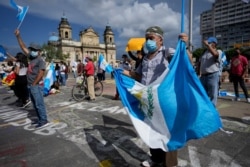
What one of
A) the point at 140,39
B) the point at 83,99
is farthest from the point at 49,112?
the point at 140,39

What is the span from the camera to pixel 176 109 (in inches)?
96.3

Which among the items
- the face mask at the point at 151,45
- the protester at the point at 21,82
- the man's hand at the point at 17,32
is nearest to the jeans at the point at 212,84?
the face mask at the point at 151,45

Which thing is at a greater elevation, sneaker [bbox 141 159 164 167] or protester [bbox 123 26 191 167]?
protester [bbox 123 26 191 167]

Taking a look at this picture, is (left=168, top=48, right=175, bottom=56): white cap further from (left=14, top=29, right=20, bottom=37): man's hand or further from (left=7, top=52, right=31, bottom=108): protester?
(left=7, top=52, right=31, bottom=108): protester

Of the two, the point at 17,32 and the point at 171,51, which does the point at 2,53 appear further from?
the point at 171,51

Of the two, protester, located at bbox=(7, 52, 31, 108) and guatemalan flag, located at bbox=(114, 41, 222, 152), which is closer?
guatemalan flag, located at bbox=(114, 41, 222, 152)

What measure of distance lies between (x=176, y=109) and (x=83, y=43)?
3719 inches

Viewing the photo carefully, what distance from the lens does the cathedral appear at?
286 ft

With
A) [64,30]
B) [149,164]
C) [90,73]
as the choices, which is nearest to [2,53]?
[90,73]

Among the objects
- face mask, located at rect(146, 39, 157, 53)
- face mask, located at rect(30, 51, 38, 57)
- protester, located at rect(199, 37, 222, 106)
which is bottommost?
protester, located at rect(199, 37, 222, 106)

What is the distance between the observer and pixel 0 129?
4.93 meters

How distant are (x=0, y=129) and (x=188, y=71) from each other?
4626mm

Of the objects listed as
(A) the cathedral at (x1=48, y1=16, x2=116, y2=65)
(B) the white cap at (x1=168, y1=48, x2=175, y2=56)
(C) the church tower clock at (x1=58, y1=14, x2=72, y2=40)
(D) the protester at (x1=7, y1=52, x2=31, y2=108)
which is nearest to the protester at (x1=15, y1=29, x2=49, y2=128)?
(D) the protester at (x1=7, y1=52, x2=31, y2=108)

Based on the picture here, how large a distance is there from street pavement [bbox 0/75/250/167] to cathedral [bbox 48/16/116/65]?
3119 inches
